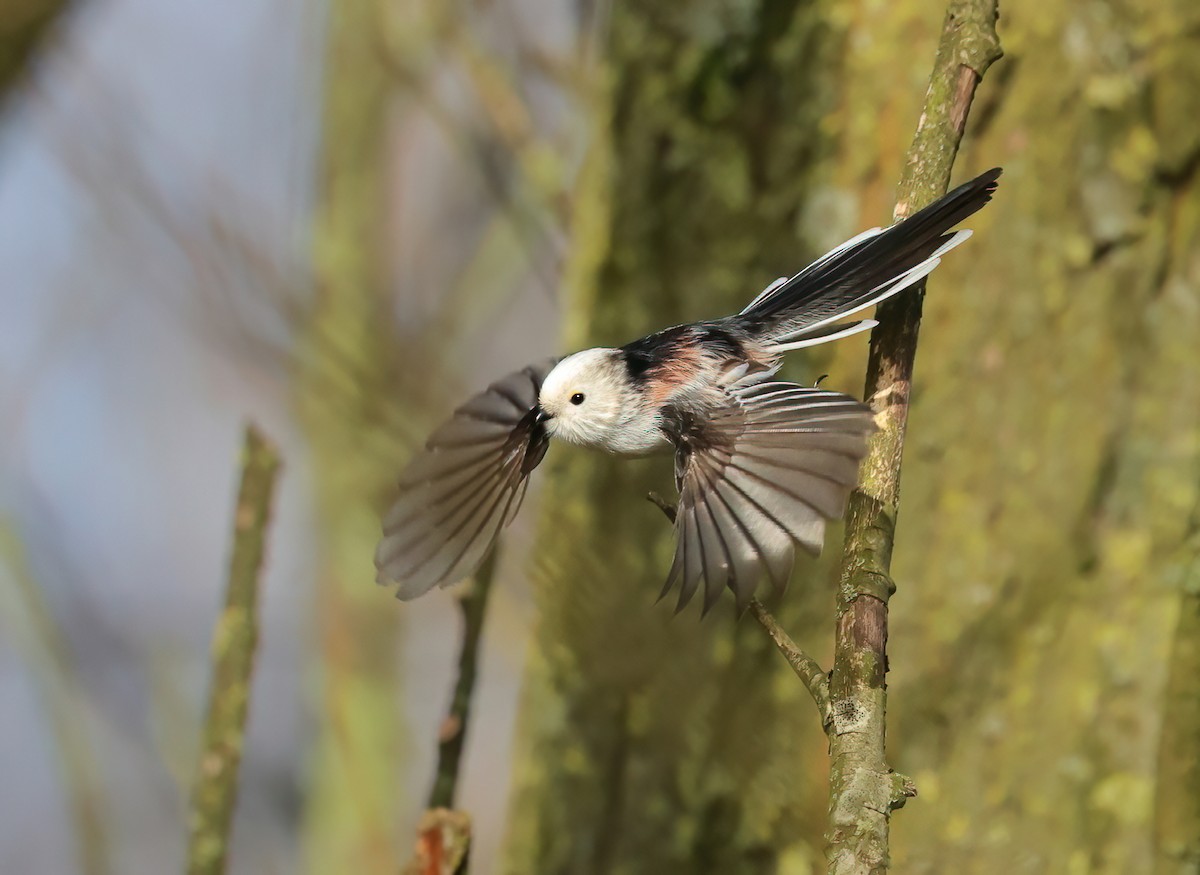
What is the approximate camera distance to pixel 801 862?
160 cm

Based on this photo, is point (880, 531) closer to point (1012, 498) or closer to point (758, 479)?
point (758, 479)

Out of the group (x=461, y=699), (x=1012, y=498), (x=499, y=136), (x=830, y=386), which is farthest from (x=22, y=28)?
(x=1012, y=498)

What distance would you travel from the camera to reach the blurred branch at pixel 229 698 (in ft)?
4.37

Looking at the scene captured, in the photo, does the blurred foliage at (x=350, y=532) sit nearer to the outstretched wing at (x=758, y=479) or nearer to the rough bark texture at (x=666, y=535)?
the rough bark texture at (x=666, y=535)

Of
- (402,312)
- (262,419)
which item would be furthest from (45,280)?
(402,312)

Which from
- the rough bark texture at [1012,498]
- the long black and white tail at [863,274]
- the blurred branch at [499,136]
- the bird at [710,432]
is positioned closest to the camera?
the bird at [710,432]

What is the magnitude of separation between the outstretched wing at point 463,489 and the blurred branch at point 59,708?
1934 millimetres

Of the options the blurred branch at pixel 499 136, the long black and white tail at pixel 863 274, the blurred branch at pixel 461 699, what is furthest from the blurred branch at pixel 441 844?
the blurred branch at pixel 499 136

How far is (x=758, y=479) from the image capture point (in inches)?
37.5

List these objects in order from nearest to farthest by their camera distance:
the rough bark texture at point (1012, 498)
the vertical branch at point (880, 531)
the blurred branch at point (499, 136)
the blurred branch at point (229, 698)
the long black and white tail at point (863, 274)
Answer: the vertical branch at point (880, 531)
the long black and white tail at point (863, 274)
the blurred branch at point (229, 698)
the rough bark texture at point (1012, 498)
the blurred branch at point (499, 136)

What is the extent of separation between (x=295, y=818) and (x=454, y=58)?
7.95 ft

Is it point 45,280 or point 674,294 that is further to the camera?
point 45,280

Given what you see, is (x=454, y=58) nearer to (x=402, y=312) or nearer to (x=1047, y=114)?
(x=402, y=312)

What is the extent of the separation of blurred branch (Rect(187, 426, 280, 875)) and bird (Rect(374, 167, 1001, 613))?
0.94 feet
